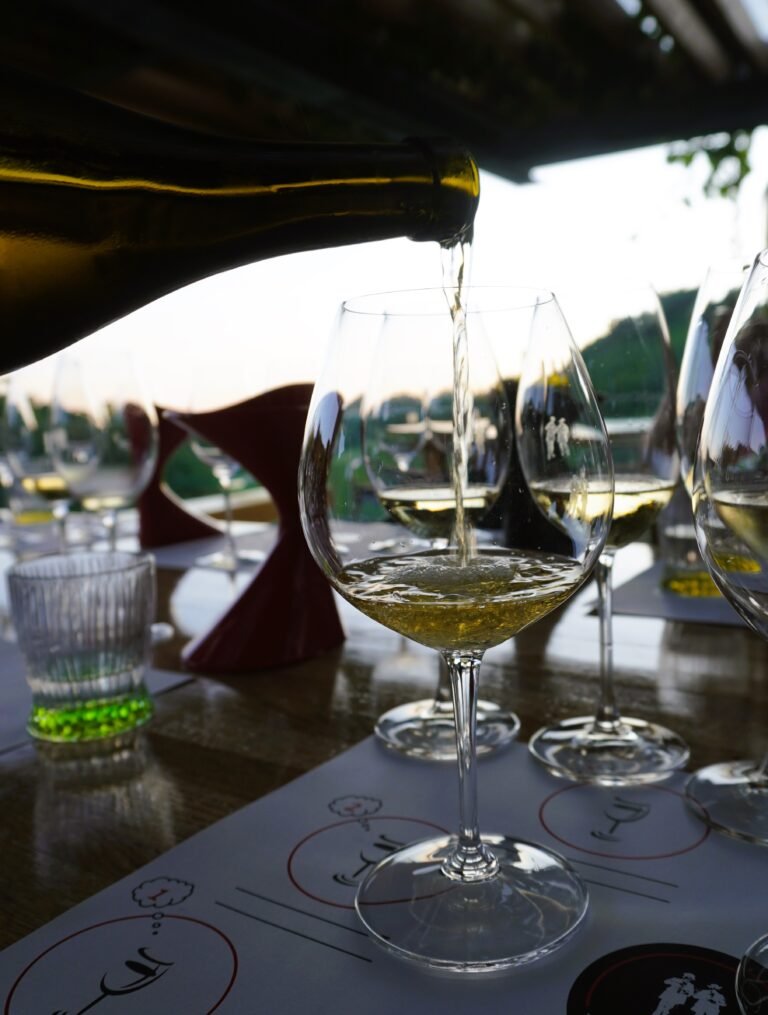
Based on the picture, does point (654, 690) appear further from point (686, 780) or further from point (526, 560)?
point (526, 560)

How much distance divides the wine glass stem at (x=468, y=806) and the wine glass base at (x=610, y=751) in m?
0.12

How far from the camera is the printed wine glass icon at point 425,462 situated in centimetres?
51

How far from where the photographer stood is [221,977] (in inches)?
14.8

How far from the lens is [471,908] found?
43 centimetres

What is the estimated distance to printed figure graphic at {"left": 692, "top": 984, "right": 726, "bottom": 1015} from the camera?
336mm

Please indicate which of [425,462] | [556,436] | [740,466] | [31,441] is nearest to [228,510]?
[31,441]

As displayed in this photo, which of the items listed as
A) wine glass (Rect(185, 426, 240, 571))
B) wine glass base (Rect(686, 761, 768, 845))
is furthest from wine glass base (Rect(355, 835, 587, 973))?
wine glass (Rect(185, 426, 240, 571))

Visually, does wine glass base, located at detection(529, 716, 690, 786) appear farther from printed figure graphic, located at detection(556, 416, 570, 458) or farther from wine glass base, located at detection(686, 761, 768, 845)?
printed figure graphic, located at detection(556, 416, 570, 458)

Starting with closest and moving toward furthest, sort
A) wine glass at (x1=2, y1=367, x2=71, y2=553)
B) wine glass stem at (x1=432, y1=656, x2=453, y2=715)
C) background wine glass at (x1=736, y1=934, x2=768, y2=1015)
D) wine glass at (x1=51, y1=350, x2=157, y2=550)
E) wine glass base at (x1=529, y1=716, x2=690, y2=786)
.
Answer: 1. background wine glass at (x1=736, y1=934, x2=768, y2=1015)
2. wine glass base at (x1=529, y1=716, x2=690, y2=786)
3. wine glass stem at (x1=432, y1=656, x2=453, y2=715)
4. wine glass at (x1=51, y1=350, x2=157, y2=550)
5. wine glass at (x1=2, y1=367, x2=71, y2=553)

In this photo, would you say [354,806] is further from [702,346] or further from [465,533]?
[702,346]

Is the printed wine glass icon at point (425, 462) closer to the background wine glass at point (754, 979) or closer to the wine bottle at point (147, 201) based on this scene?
the wine bottle at point (147, 201)

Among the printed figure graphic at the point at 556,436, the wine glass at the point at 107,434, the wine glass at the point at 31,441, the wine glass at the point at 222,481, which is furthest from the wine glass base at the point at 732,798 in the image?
the wine glass at the point at 31,441

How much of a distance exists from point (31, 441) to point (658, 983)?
1458 mm

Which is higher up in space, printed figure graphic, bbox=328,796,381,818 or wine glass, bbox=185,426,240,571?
wine glass, bbox=185,426,240,571
